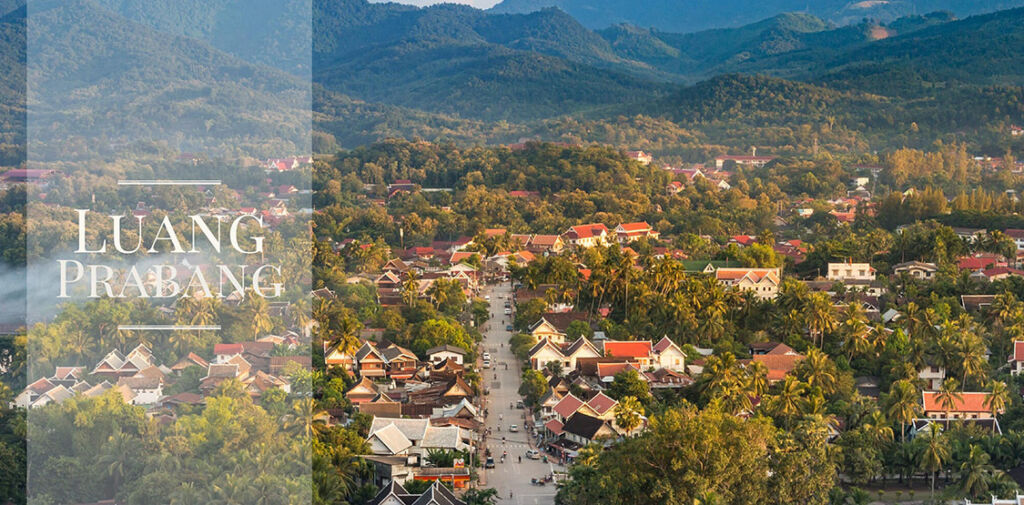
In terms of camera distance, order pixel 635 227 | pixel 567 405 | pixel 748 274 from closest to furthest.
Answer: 1. pixel 567 405
2. pixel 748 274
3. pixel 635 227

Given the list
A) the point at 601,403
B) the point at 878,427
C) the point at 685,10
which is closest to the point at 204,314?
the point at 601,403

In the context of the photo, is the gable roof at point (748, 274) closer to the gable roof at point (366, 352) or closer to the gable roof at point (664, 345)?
the gable roof at point (664, 345)

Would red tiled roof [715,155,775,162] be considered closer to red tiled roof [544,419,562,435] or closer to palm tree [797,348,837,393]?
palm tree [797,348,837,393]

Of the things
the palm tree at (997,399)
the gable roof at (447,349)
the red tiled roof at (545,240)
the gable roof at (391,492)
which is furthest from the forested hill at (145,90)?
the palm tree at (997,399)

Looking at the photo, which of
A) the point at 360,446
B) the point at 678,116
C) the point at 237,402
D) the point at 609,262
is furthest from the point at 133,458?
the point at 678,116

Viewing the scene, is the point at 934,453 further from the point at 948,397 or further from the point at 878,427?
the point at 948,397

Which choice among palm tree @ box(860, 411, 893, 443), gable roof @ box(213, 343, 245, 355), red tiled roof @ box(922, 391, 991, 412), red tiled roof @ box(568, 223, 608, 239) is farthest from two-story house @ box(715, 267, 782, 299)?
gable roof @ box(213, 343, 245, 355)
